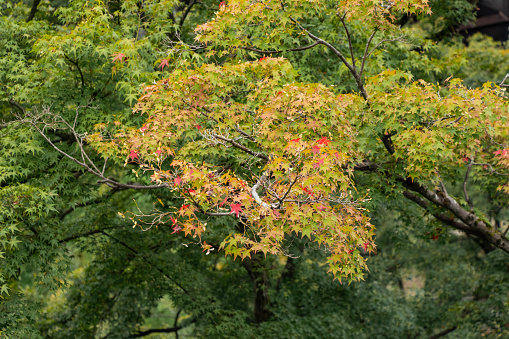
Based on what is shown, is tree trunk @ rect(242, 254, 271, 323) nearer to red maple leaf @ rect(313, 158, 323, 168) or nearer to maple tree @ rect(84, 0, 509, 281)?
maple tree @ rect(84, 0, 509, 281)

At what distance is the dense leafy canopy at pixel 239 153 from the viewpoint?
5.49m

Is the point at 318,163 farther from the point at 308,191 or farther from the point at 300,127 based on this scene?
the point at 300,127

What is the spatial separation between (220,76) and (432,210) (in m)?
4.80

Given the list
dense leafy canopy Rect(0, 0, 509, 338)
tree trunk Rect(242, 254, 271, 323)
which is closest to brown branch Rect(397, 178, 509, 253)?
dense leafy canopy Rect(0, 0, 509, 338)

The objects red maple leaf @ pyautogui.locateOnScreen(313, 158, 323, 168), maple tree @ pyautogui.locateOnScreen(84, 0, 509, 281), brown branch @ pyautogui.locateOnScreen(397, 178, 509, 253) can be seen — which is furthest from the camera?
brown branch @ pyautogui.locateOnScreen(397, 178, 509, 253)

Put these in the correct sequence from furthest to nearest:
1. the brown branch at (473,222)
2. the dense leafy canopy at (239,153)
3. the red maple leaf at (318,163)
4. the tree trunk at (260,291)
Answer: the tree trunk at (260,291) → the brown branch at (473,222) → the dense leafy canopy at (239,153) → the red maple leaf at (318,163)

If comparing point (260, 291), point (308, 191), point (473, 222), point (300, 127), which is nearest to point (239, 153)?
point (300, 127)

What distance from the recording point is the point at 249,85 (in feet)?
22.2

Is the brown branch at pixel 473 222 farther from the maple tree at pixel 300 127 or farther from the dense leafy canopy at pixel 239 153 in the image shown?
the maple tree at pixel 300 127

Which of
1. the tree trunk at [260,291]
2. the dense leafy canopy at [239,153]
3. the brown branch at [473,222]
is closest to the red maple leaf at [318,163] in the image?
the dense leafy canopy at [239,153]

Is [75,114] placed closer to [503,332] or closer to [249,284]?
[249,284]

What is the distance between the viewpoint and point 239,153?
713cm

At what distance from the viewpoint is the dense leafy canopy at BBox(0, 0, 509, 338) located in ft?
18.0

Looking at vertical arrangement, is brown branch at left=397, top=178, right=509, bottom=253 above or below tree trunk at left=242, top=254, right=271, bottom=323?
above
